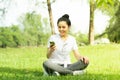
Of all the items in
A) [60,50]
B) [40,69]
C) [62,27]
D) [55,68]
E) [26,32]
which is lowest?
[26,32]

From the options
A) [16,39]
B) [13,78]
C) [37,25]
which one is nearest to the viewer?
[13,78]

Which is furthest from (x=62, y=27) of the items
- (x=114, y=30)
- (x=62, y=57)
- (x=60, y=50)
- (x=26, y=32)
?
(x=26, y=32)

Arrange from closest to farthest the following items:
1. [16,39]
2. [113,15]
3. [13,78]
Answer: [13,78] → [113,15] → [16,39]

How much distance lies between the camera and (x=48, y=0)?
92.2 ft

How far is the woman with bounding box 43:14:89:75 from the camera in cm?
843

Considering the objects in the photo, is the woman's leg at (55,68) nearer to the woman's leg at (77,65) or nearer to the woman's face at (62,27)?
the woman's leg at (77,65)

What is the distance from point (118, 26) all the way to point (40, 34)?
16967mm

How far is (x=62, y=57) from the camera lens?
8.62m

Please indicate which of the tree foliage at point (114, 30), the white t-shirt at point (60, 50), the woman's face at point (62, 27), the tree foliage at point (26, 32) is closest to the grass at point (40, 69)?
the white t-shirt at point (60, 50)

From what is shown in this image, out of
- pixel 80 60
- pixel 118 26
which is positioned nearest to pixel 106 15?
pixel 118 26

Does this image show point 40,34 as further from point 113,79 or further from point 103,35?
point 113,79

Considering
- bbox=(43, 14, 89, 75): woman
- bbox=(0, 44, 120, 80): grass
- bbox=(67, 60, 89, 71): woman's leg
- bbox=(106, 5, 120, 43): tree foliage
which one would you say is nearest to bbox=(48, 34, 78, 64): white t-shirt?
bbox=(43, 14, 89, 75): woman

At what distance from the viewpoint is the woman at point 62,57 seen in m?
8.43

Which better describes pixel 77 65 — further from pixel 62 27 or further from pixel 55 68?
pixel 62 27
